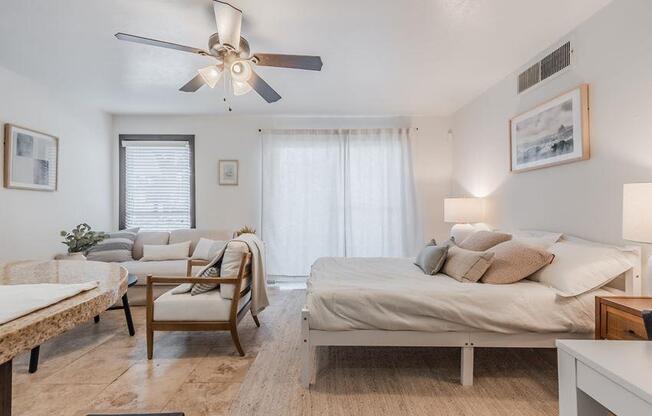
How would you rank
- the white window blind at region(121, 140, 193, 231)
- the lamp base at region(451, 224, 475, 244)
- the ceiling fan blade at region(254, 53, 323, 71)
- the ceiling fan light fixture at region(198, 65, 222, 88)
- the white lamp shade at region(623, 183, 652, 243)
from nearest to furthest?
the white lamp shade at region(623, 183, 652, 243) < the ceiling fan blade at region(254, 53, 323, 71) < the ceiling fan light fixture at region(198, 65, 222, 88) < the lamp base at region(451, 224, 475, 244) < the white window blind at region(121, 140, 193, 231)

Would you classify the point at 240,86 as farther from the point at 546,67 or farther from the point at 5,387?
the point at 546,67

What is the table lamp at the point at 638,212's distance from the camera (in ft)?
5.36

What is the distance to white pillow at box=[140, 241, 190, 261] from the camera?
13.7 ft

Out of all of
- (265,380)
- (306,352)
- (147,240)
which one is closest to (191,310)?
(265,380)

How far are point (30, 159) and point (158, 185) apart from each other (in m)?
1.61

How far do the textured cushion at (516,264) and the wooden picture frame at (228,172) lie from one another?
375 centimetres

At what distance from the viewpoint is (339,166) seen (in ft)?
16.0

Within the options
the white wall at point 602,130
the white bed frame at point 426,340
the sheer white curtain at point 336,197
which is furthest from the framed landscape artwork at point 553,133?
the sheer white curtain at point 336,197

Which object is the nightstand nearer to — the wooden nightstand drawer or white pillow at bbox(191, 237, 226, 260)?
the wooden nightstand drawer

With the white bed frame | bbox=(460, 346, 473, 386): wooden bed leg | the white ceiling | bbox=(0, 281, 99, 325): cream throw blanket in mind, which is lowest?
bbox=(460, 346, 473, 386): wooden bed leg

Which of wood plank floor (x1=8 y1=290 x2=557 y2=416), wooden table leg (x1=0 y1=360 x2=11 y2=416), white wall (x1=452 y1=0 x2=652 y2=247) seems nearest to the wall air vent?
white wall (x1=452 y1=0 x2=652 y2=247)

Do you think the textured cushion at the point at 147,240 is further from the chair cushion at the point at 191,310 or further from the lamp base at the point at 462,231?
the lamp base at the point at 462,231

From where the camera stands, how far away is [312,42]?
2748 millimetres

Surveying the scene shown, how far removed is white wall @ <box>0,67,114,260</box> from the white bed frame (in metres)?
3.19
